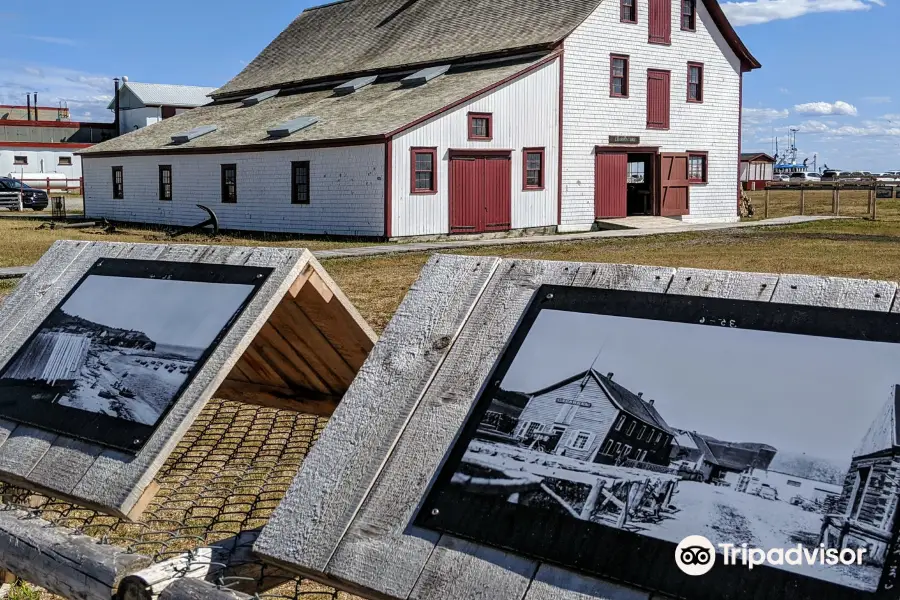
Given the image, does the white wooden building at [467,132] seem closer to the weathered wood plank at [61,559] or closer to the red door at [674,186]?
the red door at [674,186]

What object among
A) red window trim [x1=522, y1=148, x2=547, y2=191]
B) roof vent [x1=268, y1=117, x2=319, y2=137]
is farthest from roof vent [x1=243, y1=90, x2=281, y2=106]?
red window trim [x1=522, y1=148, x2=547, y2=191]

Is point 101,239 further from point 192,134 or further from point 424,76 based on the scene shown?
point 424,76

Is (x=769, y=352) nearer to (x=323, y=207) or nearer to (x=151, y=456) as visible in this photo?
(x=151, y=456)

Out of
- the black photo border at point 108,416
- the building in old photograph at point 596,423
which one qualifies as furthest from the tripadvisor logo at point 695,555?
the black photo border at point 108,416

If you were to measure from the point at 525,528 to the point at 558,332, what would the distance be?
2.30 ft

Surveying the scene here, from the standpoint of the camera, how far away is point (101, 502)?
3426 mm

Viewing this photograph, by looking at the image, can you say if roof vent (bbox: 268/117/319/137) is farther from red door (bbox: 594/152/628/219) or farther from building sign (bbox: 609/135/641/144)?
building sign (bbox: 609/135/641/144)

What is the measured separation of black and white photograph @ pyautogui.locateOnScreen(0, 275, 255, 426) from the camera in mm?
3771

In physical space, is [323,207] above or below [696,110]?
below

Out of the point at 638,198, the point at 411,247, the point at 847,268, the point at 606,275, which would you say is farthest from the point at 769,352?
the point at 638,198

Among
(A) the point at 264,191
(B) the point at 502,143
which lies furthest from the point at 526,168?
(A) the point at 264,191

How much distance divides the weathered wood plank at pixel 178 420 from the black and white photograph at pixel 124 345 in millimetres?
70

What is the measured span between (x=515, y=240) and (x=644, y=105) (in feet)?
26.6

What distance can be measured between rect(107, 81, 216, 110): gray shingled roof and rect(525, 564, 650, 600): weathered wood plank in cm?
6832
